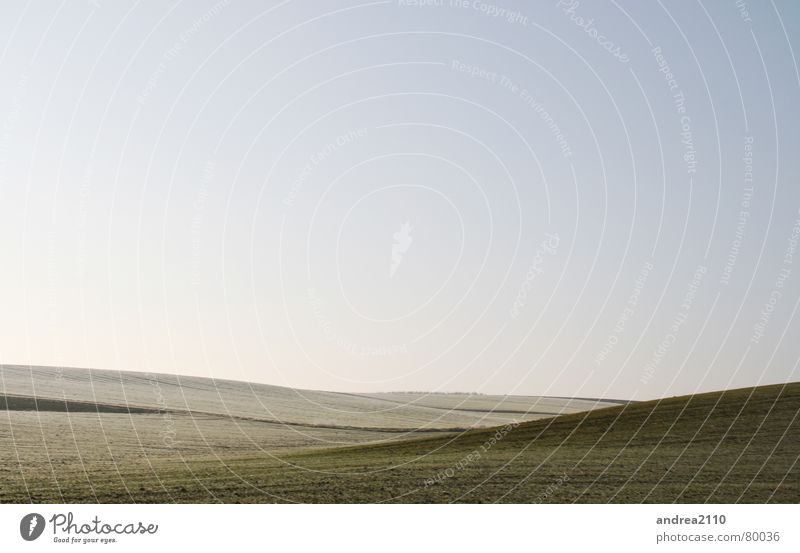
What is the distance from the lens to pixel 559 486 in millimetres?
17266

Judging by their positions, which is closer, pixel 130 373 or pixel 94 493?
pixel 94 493

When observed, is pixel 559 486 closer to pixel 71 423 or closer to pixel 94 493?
pixel 94 493

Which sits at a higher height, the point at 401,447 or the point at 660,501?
the point at 660,501

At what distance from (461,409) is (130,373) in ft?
76.0

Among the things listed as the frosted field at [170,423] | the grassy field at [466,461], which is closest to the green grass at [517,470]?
the grassy field at [466,461]

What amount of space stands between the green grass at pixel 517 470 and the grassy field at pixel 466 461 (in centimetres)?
4

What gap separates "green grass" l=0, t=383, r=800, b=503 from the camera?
1633 centimetres

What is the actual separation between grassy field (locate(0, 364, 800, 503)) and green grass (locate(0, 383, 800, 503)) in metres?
0.04

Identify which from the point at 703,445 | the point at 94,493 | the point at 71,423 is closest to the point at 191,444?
the point at 71,423

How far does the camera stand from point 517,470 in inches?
744
